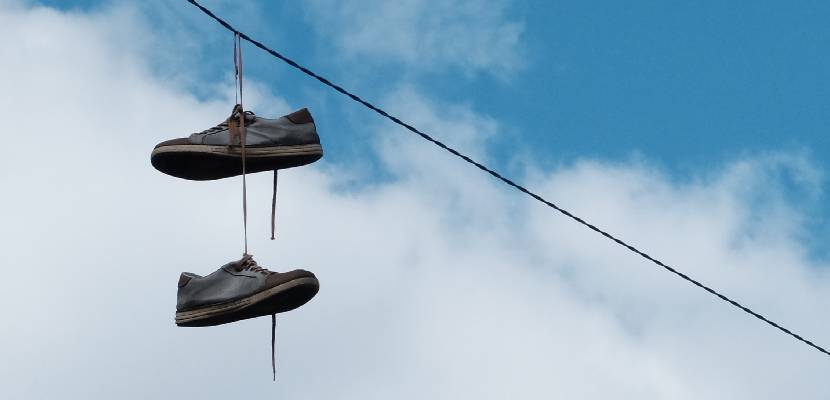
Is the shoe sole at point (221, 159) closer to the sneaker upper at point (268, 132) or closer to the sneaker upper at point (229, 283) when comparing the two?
the sneaker upper at point (268, 132)

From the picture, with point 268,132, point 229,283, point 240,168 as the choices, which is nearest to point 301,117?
point 268,132

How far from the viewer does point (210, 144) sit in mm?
6668

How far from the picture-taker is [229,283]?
21.6 ft

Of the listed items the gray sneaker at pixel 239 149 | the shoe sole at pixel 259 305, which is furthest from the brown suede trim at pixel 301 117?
the shoe sole at pixel 259 305

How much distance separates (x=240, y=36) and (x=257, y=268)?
3.26 feet

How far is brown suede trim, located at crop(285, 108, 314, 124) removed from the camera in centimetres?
695

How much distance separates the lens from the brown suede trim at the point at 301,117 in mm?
6953

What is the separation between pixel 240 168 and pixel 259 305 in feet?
2.22

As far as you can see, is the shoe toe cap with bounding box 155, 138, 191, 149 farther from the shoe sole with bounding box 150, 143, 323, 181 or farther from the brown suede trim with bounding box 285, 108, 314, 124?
the brown suede trim with bounding box 285, 108, 314, 124

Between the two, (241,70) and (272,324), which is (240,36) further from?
(272,324)

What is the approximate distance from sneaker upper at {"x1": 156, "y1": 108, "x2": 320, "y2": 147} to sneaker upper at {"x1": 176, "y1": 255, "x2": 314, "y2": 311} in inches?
20.3

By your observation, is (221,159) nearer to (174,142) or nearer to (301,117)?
(174,142)

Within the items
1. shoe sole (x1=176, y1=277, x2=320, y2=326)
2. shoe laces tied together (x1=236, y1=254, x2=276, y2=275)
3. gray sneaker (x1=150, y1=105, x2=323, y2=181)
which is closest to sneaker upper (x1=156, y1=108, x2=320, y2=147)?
gray sneaker (x1=150, y1=105, x2=323, y2=181)

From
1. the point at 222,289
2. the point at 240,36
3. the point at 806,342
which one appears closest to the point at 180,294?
the point at 222,289
